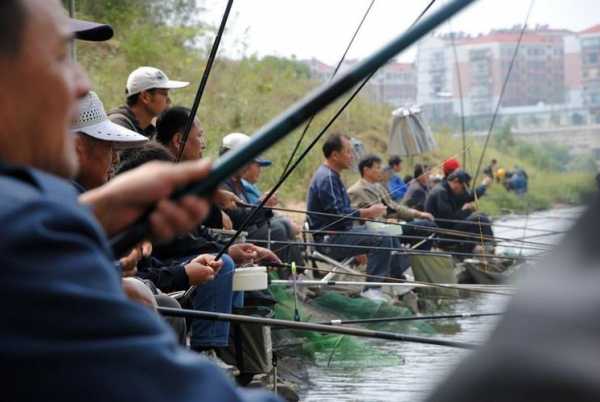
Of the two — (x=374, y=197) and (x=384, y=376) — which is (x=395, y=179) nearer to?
(x=374, y=197)

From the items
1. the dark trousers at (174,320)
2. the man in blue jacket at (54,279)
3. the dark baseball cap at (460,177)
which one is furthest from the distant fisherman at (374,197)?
the man in blue jacket at (54,279)

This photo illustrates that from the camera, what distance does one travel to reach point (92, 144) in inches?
177

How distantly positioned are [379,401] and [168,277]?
160 centimetres

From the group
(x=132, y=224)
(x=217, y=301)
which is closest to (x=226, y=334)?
(x=217, y=301)

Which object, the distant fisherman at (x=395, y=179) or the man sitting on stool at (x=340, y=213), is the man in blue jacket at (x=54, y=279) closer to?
the man sitting on stool at (x=340, y=213)

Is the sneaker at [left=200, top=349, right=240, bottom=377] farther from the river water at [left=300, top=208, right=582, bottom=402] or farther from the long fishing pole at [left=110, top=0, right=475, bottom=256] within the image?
the long fishing pole at [left=110, top=0, right=475, bottom=256]

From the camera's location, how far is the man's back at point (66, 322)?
4.15 ft

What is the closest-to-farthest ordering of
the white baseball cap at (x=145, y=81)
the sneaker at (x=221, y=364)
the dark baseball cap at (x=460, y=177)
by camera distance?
the sneaker at (x=221, y=364), the white baseball cap at (x=145, y=81), the dark baseball cap at (x=460, y=177)

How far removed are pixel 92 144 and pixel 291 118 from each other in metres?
3.00

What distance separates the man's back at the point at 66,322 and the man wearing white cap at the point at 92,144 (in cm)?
314

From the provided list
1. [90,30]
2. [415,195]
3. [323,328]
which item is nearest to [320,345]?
[90,30]

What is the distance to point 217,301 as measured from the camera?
568cm

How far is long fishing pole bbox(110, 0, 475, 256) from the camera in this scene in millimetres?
1575

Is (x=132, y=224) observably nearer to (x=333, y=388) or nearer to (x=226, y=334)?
(x=226, y=334)
